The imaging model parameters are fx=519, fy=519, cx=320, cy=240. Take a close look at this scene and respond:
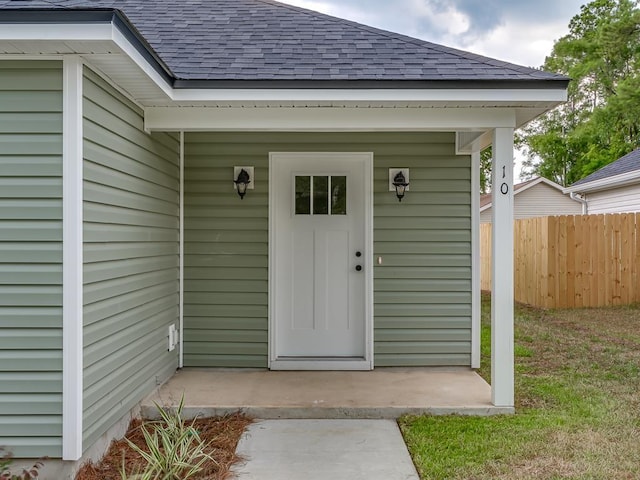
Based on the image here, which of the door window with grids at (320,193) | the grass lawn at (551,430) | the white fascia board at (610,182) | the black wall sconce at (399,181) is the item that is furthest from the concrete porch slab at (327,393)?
the white fascia board at (610,182)

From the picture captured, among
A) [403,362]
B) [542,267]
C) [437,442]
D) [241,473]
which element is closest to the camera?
[241,473]

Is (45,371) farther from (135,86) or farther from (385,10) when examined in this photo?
(385,10)

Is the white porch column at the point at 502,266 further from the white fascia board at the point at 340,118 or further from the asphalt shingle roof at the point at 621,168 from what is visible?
the asphalt shingle roof at the point at 621,168

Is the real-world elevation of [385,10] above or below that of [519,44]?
below

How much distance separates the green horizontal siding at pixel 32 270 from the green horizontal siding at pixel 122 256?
146mm

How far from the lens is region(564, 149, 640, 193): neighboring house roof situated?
10.4m

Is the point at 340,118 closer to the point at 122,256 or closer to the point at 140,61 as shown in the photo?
the point at 140,61

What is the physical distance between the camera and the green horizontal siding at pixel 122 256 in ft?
9.31

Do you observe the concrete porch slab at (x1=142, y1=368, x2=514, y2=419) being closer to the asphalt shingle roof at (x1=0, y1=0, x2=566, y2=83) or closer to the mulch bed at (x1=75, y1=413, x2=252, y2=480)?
the mulch bed at (x1=75, y1=413, x2=252, y2=480)

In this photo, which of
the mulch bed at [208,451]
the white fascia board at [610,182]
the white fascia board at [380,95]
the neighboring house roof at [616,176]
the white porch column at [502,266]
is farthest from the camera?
the neighboring house roof at [616,176]

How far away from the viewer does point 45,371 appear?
2.67 meters

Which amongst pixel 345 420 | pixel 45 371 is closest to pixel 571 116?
pixel 345 420

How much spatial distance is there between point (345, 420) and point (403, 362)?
1303 millimetres

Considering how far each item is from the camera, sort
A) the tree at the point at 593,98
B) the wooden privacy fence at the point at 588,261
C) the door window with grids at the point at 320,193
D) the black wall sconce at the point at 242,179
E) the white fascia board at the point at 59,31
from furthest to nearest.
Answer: the tree at the point at 593,98 < the wooden privacy fence at the point at 588,261 < the door window with grids at the point at 320,193 < the black wall sconce at the point at 242,179 < the white fascia board at the point at 59,31
